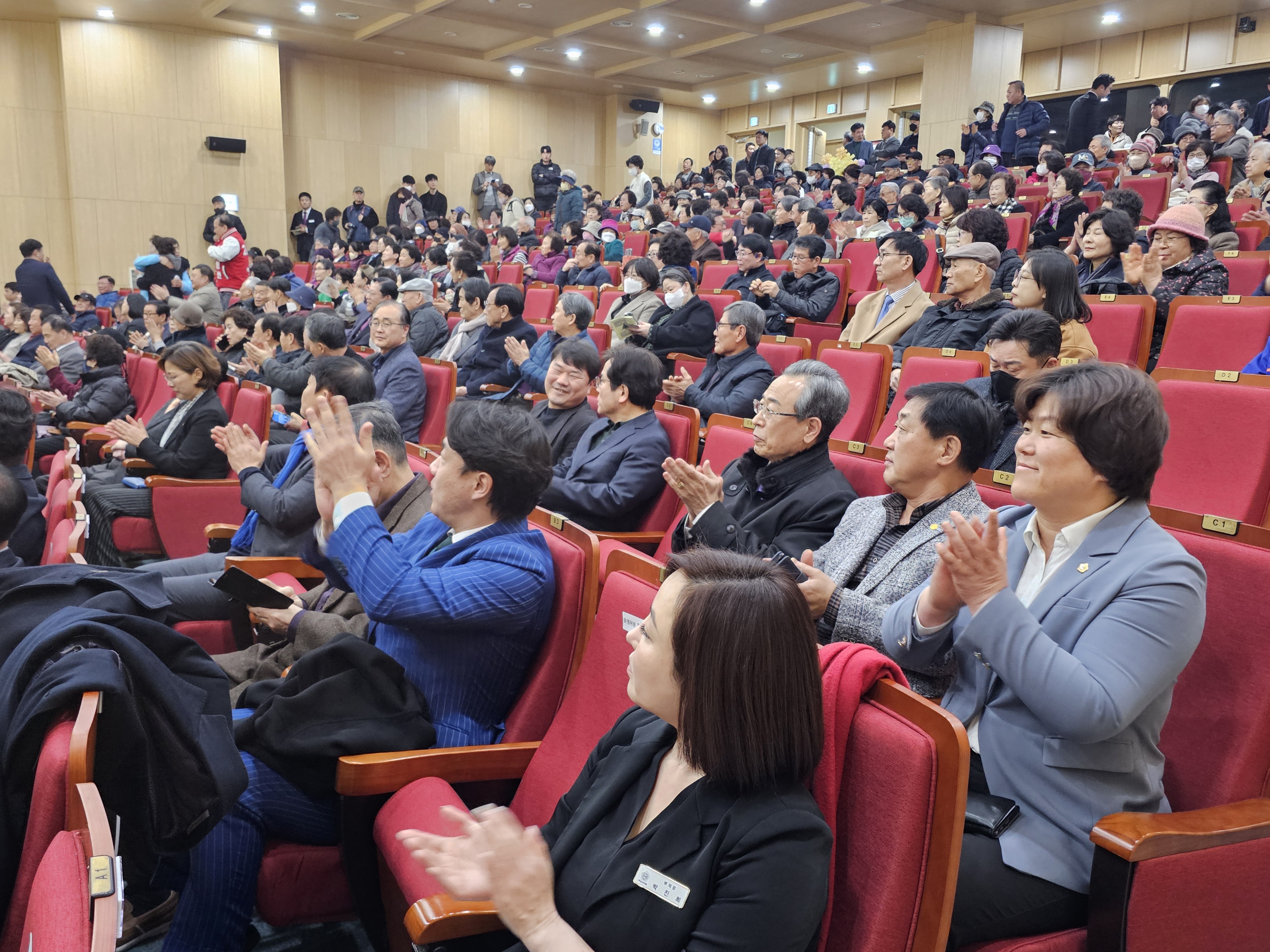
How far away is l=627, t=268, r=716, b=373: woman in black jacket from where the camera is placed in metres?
4.51

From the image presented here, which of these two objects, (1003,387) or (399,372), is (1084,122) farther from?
(1003,387)

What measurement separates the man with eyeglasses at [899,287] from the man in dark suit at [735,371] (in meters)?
0.59

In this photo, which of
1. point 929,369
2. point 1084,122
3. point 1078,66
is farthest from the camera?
point 1078,66

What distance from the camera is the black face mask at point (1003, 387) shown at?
7.47 ft

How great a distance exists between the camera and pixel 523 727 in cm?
153

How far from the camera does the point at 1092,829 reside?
3.45ft

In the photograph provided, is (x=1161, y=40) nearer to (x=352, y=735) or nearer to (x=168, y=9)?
(x=168, y=9)

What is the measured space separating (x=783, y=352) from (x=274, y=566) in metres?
2.12

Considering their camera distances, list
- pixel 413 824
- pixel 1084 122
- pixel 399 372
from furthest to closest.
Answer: pixel 1084 122 → pixel 399 372 → pixel 413 824

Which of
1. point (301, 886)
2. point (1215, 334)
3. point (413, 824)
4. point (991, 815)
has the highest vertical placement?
point (1215, 334)

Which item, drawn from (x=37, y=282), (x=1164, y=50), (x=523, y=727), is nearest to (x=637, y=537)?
(x=523, y=727)

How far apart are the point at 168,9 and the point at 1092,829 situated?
11.7 metres

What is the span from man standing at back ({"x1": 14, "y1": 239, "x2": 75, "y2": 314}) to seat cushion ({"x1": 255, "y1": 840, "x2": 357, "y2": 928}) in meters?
8.42

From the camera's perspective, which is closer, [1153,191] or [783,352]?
[783,352]
